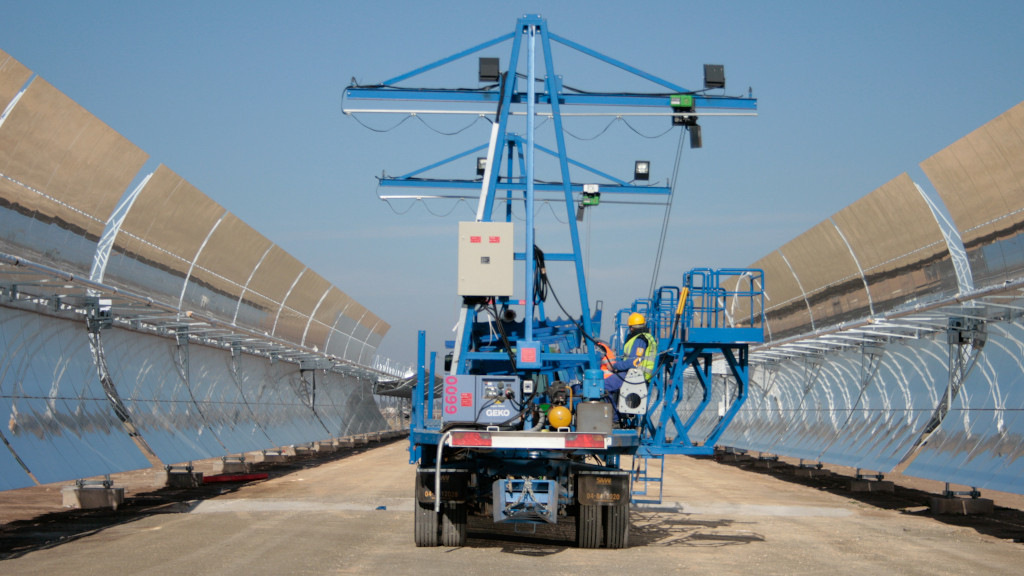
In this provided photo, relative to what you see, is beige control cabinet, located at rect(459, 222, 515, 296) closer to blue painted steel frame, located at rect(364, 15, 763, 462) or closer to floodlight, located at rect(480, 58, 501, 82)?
blue painted steel frame, located at rect(364, 15, 763, 462)

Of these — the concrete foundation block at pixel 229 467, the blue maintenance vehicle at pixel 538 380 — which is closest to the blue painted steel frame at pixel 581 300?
the blue maintenance vehicle at pixel 538 380

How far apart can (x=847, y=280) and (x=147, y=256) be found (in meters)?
17.2

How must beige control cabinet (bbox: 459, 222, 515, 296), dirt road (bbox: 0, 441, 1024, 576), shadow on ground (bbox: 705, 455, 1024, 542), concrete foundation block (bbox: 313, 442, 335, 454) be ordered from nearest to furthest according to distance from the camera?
dirt road (bbox: 0, 441, 1024, 576) < beige control cabinet (bbox: 459, 222, 515, 296) < shadow on ground (bbox: 705, 455, 1024, 542) < concrete foundation block (bbox: 313, 442, 335, 454)

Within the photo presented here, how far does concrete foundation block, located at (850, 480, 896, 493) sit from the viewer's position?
27.2m

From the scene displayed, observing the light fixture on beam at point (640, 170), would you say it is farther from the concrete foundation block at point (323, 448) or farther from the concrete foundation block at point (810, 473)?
the concrete foundation block at point (323, 448)

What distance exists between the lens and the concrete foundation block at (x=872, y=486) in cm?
2720

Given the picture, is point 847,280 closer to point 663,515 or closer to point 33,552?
point 663,515

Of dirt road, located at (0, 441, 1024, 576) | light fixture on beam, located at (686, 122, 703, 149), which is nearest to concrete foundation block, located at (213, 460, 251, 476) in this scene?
dirt road, located at (0, 441, 1024, 576)

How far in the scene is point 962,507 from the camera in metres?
21.4

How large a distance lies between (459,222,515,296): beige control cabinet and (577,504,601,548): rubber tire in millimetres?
3445

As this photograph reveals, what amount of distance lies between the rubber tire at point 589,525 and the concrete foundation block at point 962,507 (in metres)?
9.77

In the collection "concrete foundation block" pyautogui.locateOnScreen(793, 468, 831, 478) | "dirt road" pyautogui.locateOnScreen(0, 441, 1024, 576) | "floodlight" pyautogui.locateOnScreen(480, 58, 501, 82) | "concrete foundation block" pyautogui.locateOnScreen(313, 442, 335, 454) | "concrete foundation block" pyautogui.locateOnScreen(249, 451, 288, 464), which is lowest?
"dirt road" pyautogui.locateOnScreen(0, 441, 1024, 576)

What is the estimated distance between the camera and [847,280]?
29.0 metres

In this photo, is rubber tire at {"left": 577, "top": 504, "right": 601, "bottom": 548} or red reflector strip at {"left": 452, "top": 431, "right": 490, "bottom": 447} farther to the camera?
rubber tire at {"left": 577, "top": 504, "right": 601, "bottom": 548}
